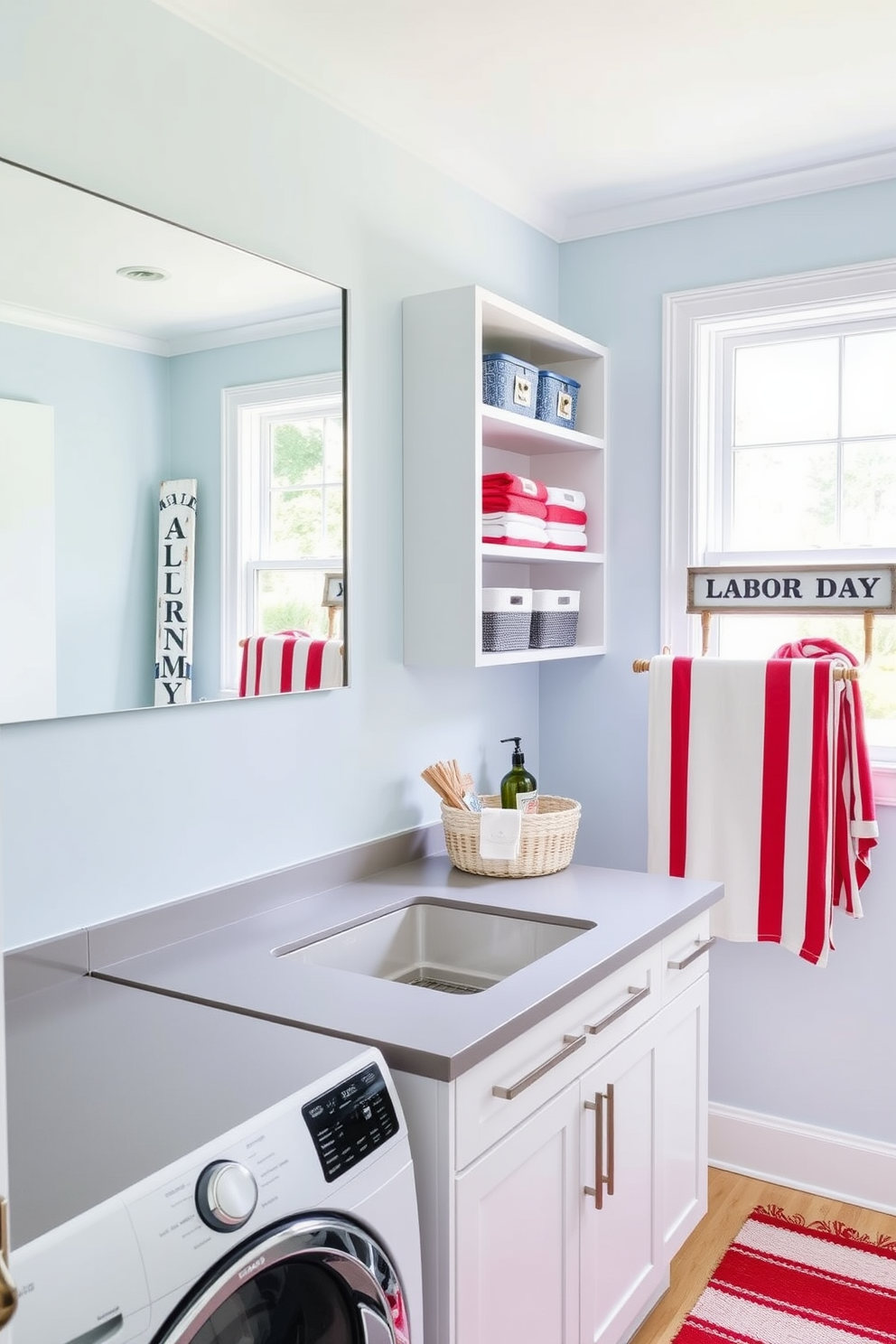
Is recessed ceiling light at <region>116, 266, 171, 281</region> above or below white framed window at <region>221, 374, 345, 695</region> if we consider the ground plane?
above

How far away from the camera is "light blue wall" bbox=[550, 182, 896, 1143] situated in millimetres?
2637

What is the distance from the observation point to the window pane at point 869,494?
106 inches

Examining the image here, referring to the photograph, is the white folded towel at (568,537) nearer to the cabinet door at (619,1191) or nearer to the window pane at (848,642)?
the window pane at (848,642)

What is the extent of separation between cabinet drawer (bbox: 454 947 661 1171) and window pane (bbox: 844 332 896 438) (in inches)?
58.0

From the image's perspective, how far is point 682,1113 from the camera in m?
2.22

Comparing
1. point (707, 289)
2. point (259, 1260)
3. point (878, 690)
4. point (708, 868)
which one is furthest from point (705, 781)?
point (259, 1260)

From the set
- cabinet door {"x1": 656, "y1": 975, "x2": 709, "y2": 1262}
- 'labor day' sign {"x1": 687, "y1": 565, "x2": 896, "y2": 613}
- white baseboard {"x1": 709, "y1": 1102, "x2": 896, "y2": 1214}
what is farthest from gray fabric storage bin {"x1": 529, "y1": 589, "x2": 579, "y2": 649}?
white baseboard {"x1": 709, "y1": 1102, "x2": 896, "y2": 1214}

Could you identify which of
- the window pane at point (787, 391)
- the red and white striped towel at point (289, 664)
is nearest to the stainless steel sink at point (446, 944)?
the red and white striped towel at point (289, 664)

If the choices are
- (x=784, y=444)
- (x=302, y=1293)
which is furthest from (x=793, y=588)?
(x=302, y=1293)

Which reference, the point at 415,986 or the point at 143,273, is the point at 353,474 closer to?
the point at 143,273

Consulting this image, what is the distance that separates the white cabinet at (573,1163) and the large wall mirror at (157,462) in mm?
804

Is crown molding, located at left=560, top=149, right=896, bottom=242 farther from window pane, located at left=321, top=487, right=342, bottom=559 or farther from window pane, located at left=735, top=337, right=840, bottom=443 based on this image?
window pane, located at left=321, top=487, right=342, bottom=559

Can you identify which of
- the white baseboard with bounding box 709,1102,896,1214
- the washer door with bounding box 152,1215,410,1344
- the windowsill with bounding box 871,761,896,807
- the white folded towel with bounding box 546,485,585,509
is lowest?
the white baseboard with bounding box 709,1102,896,1214

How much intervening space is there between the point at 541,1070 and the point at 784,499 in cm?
→ 176
